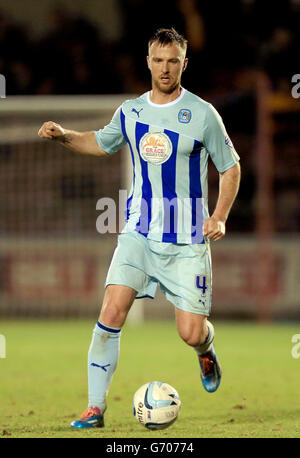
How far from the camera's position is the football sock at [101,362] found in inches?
196

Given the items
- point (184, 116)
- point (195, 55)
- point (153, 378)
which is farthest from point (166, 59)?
point (195, 55)

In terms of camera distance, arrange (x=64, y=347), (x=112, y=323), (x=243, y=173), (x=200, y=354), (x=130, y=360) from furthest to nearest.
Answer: (x=243, y=173)
(x=64, y=347)
(x=130, y=360)
(x=200, y=354)
(x=112, y=323)

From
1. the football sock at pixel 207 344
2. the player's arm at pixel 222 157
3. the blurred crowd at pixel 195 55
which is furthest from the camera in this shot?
the blurred crowd at pixel 195 55

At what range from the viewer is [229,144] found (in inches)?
206

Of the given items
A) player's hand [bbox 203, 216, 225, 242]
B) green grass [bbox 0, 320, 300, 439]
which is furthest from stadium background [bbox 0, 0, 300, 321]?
player's hand [bbox 203, 216, 225, 242]

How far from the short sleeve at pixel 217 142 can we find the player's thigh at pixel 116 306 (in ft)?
2.94

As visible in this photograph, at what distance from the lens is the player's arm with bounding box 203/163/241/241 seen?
4938mm

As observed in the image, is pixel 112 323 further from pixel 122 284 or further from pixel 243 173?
pixel 243 173

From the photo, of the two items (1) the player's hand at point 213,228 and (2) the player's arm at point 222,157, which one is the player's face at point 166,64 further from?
(1) the player's hand at point 213,228

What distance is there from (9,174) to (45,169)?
553 mm

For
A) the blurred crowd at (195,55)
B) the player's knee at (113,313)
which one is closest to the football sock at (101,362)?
the player's knee at (113,313)

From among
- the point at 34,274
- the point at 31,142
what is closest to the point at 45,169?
the point at 31,142

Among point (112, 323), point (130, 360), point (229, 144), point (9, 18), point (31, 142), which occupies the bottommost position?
point (130, 360)

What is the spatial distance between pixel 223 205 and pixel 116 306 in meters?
0.81
